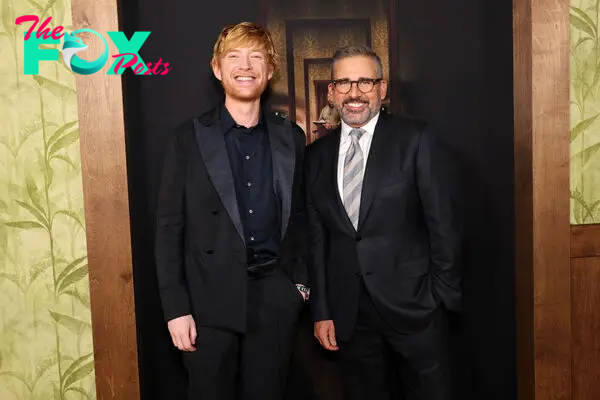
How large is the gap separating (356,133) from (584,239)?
923 millimetres

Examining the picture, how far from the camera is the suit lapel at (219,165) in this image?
1.96 m

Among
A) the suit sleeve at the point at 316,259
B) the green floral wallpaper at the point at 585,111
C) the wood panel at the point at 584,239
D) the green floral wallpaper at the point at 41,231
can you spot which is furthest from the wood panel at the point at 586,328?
the green floral wallpaper at the point at 41,231

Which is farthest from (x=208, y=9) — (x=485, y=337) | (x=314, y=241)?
(x=485, y=337)

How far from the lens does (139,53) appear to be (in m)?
2.30

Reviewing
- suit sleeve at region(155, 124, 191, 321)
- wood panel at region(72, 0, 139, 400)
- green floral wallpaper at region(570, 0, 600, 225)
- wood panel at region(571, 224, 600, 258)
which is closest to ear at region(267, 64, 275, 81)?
suit sleeve at region(155, 124, 191, 321)

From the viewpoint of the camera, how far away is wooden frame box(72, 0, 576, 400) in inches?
80.4

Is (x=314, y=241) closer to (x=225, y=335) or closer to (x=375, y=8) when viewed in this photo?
(x=225, y=335)

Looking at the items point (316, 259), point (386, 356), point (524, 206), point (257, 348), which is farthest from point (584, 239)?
point (257, 348)

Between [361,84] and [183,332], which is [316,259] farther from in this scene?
[361,84]

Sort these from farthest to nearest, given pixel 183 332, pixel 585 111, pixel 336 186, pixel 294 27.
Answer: pixel 294 27 → pixel 585 111 → pixel 336 186 → pixel 183 332

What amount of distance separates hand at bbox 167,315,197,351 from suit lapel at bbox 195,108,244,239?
0.34m

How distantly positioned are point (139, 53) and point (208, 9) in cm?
32

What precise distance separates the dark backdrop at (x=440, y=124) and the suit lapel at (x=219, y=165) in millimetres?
380

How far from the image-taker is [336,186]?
6.79 feet
